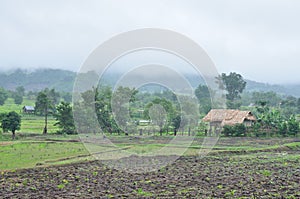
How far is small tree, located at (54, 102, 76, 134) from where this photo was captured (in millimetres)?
43062

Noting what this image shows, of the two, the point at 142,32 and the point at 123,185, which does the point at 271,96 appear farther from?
the point at 123,185

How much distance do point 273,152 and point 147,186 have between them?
16.6m

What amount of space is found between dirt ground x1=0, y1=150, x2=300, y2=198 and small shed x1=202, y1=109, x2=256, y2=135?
23.5 m

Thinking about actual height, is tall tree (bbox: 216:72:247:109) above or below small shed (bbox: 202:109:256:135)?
above

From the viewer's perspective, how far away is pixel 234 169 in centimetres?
2148

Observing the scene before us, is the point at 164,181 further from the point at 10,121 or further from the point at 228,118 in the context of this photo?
the point at 228,118

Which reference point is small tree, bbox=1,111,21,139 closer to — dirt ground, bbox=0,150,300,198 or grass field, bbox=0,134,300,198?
grass field, bbox=0,134,300,198

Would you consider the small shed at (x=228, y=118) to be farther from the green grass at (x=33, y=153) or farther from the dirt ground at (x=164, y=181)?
the dirt ground at (x=164, y=181)

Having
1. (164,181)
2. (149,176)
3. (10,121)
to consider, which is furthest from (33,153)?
(10,121)

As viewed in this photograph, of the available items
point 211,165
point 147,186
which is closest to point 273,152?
point 211,165

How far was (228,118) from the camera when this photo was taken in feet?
158

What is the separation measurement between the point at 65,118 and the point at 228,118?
18701 mm

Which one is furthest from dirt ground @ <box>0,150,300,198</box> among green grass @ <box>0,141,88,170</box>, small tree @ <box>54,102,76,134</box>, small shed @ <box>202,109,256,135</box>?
small shed @ <box>202,109,256,135</box>

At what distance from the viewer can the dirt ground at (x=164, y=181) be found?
1494 cm
